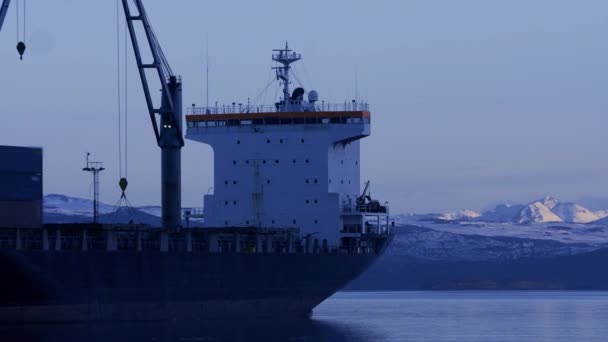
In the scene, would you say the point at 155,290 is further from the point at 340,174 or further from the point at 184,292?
the point at 340,174

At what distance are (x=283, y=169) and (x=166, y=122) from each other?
878cm

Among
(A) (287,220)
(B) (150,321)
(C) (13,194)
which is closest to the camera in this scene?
(C) (13,194)

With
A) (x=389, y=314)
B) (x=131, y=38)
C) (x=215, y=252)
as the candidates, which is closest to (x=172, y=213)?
(x=215, y=252)

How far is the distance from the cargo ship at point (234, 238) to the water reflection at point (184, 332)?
1.25 m

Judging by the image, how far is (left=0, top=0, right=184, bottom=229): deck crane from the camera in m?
69.8

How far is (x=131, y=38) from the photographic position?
2761 inches

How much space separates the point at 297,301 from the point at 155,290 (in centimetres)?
1030

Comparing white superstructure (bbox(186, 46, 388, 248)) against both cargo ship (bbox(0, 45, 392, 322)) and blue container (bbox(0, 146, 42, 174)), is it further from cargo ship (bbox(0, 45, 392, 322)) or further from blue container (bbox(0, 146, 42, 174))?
blue container (bbox(0, 146, 42, 174))

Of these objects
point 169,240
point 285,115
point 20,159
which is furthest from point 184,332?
point 285,115

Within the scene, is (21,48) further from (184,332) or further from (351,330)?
(351,330)

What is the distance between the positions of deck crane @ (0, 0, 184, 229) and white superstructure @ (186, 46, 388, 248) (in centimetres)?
714

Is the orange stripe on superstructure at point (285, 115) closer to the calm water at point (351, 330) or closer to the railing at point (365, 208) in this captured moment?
the railing at point (365, 208)

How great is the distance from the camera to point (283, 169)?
7669cm

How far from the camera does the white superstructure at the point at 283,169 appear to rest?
252ft
